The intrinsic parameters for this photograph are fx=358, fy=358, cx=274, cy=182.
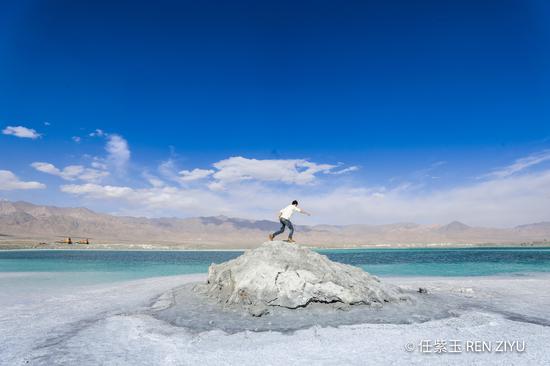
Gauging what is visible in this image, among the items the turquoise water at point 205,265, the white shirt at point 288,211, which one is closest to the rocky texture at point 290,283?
the white shirt at point 288,211

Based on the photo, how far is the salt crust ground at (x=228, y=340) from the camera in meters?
5.95

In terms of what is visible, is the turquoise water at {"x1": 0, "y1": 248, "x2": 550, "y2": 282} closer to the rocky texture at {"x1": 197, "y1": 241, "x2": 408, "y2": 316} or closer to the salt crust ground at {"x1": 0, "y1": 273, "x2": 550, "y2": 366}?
the salt crust ground at {"x1": 0, "y1": 273, "x2": 550, "y2": 366}

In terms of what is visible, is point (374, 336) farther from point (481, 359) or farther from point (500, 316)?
point (500, 316)

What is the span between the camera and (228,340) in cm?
711

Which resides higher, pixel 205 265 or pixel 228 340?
pixel 228 340

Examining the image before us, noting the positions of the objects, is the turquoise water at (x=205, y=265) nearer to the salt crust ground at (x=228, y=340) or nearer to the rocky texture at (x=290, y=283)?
the salt crust ground at (x=228, y=340)

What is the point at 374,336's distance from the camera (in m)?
7.24

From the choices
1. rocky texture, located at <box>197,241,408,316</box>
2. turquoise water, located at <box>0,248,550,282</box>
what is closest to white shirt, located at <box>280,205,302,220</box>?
rocky texture, located at <box>197,241,408,316</box>

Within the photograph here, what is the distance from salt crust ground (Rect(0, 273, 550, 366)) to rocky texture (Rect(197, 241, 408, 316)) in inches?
64.5

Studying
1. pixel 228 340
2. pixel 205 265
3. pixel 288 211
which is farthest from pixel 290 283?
pixel 205 265

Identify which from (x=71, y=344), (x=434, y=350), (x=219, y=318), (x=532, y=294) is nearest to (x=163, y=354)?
(x=71, y=344)

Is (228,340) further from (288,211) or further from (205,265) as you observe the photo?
(205,265)

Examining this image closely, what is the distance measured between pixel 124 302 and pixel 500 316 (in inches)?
419

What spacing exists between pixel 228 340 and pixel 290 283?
308 centimetres
